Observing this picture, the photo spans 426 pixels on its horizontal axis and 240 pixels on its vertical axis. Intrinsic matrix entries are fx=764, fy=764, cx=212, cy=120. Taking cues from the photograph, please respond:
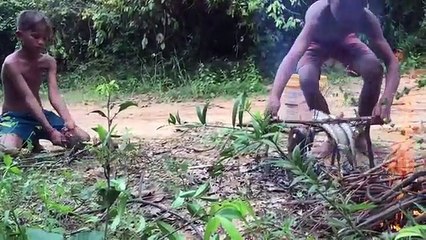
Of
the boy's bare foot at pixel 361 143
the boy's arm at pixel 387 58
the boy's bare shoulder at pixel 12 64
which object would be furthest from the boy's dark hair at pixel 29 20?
the boy's bare foot at pixel 361 143

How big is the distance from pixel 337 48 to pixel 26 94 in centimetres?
153

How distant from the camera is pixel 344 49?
3.43 meters

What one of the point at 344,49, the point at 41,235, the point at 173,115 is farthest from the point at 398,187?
the point at 344,49

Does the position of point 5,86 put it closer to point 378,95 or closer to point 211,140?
point 211,140

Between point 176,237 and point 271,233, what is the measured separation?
0.44 m

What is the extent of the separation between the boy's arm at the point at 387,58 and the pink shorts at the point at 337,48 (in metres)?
0.05

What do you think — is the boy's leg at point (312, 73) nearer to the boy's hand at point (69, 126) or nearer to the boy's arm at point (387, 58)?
the boy's arm at point (387, 58)

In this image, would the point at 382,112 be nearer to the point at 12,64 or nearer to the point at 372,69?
the point at 372,69

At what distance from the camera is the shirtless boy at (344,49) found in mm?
3269

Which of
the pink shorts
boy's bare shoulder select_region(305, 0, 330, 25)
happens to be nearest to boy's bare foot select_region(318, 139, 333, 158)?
the pink shorts

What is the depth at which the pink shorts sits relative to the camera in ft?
11.1

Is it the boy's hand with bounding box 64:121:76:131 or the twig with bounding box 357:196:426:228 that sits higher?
the twig with bounding box 357:196:426:228

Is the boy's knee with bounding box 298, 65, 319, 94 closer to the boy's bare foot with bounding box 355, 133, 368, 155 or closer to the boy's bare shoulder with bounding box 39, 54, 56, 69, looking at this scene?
the boy's bare foot with bounding box 355, 133, 368, 155

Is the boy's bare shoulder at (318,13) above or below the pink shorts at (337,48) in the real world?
above
